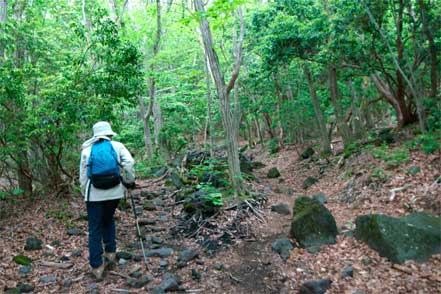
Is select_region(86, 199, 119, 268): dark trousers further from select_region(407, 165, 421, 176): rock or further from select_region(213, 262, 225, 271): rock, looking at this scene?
select_region(407, 165, 421, 176): rock

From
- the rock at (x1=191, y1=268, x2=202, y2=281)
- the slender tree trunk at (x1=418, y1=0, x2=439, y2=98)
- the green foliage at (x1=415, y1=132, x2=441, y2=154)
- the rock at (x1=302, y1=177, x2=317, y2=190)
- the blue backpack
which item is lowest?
the rock at (x1=302, y1=177, x2=317, y2=190)

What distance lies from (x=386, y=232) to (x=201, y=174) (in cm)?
496

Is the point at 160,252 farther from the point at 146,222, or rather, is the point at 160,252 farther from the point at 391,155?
the point at 391,155

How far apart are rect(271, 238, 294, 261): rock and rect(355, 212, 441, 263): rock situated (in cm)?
114

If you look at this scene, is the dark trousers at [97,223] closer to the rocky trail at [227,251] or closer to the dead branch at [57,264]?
the rocky trail at [227,251]

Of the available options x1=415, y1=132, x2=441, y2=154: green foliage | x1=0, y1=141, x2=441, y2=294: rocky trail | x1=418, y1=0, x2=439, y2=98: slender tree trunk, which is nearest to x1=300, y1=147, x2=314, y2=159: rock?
x1=418, y1=0, x2=439, y2=98: slender tree trunk

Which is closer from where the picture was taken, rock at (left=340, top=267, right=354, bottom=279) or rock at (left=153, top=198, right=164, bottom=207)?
rock at (left=340, top=267, right=354, bottom=279)

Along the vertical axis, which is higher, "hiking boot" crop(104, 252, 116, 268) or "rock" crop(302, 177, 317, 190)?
"hiking boot" crop(104, 252, 116, 268)

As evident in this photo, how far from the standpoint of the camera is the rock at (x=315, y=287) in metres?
3.95

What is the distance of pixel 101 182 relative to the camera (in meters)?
4.40

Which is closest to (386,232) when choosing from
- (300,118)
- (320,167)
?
(320,167)

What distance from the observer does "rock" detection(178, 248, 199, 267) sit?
16.0ft

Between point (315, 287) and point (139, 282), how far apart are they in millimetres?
2278

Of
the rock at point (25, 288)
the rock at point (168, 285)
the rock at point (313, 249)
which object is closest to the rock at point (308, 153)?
the rock at point (313, 249)
